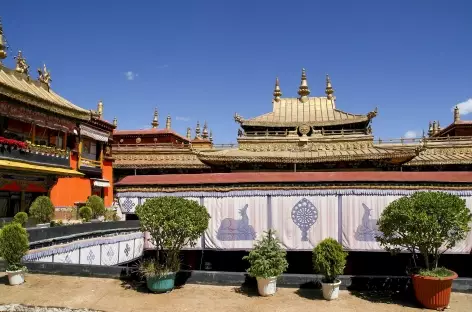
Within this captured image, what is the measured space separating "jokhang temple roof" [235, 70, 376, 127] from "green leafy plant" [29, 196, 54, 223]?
13.9 metres

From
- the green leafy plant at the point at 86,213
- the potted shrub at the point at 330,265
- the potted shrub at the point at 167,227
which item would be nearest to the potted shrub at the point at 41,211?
the green leafy plant at the point at 86,213

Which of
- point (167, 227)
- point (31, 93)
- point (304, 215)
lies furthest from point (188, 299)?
point (31, 93)

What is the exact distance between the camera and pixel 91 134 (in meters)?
27.6

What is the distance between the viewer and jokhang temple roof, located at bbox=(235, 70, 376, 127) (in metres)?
25.7

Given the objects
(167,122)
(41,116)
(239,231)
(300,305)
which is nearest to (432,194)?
(300,305)

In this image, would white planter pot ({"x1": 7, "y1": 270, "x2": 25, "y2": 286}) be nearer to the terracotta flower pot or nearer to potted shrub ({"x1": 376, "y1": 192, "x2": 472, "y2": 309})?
potted shrub ({"x1": 376, "y1": 192, "x2": 472, "y2": 309})

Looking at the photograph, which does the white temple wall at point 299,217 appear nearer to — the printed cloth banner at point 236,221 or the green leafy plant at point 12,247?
the printed cloth banner at point 236,221

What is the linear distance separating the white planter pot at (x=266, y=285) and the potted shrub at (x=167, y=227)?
1.86m

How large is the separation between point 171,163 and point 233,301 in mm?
21862

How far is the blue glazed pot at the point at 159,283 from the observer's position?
8.23 metres

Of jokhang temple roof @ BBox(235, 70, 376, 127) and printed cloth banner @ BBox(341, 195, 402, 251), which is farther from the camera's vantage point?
jokhang temple roof @ BBox(235, 70, 376, 127)

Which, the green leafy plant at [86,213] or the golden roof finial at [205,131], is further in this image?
the golden roof finial at [205,131]

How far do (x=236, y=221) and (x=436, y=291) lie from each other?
6313 millimetres

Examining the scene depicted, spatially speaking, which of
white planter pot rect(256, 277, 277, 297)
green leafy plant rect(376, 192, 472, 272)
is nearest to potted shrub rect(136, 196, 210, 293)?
white planter pot rect(256, 277, 277, 297)
